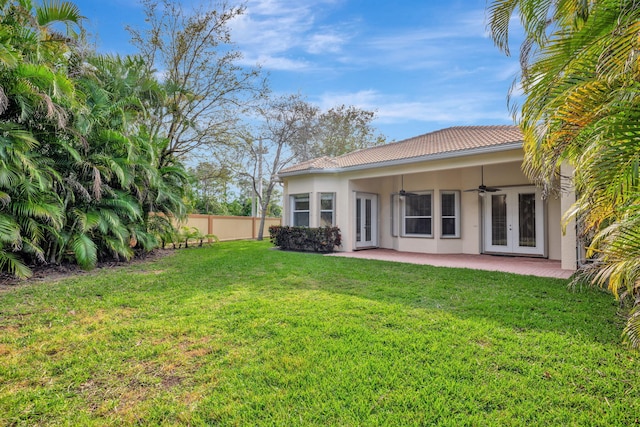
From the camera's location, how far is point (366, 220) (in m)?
13.9

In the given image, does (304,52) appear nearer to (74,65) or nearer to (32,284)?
(74,65)

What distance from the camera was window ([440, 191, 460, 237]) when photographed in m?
12.4

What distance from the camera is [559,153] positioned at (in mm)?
4402

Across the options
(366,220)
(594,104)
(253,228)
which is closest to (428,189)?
(366,220)

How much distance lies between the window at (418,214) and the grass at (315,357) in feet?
21.8

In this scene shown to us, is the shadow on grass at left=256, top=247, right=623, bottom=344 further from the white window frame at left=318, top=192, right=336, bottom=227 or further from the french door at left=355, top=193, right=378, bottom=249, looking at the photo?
the french door at left=355, top=193, right=378, bottom=249

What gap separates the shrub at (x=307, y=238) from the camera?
12766mm

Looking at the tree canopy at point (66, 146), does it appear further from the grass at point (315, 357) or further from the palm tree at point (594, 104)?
the palm tree at point (594, 104)

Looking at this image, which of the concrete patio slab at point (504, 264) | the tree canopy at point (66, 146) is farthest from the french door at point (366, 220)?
the tree canopy at point (66, 146)

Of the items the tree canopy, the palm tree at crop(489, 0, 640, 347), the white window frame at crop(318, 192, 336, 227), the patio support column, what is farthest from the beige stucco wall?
the tree canopy

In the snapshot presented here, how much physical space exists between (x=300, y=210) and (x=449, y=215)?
628 centimetres

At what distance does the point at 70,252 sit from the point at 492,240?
1378 centimetres

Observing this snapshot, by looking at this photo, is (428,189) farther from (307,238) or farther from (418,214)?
(307,238)

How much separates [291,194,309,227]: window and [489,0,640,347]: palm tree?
977 cm
